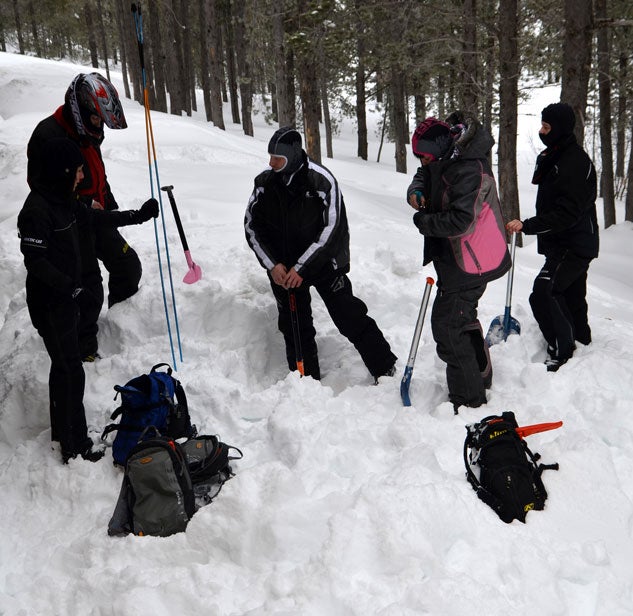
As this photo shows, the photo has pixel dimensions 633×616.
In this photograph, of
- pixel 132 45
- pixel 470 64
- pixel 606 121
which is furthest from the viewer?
pixel 132 45

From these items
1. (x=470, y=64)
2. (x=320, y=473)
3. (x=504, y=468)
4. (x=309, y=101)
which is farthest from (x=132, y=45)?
(x=504, y=468)

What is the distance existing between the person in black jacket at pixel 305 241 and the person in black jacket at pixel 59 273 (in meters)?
1.33

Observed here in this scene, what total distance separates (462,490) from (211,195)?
577 cm

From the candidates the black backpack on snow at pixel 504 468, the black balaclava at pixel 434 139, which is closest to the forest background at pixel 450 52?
the black balaclava at pixel 434 139

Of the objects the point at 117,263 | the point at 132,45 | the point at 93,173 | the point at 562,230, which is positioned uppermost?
the point at 132,45

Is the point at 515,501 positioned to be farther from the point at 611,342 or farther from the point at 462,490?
the point at 611,342

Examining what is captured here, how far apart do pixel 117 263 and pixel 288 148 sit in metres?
2.14

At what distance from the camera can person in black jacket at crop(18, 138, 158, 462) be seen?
3.90 m

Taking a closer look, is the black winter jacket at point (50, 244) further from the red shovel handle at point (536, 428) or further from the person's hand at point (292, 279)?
the red shovel handle at point (536, 428)

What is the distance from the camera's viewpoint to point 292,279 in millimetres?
4656

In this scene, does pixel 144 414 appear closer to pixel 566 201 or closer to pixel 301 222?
pixel 301 222

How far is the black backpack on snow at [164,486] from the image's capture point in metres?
3.45

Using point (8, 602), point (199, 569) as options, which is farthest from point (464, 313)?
point (8, 602)

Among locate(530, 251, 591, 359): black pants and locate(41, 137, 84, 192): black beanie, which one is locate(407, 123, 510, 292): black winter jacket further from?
locate(41, 137, 84, 192): black beanie
